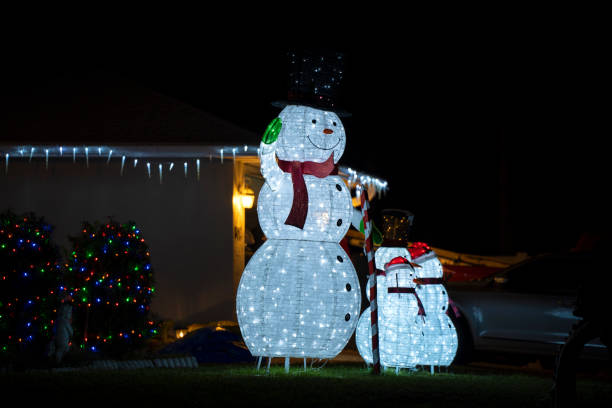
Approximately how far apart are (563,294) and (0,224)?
788 cm

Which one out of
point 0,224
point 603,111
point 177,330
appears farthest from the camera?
point 603,111

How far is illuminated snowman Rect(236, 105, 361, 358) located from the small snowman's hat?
0.11 metres

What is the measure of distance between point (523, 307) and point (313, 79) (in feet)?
17.7

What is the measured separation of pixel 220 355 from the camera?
12438mm

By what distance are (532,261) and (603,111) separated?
72.3ft

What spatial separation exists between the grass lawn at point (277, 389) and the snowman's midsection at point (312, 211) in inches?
59.0

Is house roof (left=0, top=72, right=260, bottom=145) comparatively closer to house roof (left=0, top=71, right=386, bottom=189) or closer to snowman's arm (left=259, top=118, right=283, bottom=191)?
house roof (left=0, top=71, right=386, bottom=189)

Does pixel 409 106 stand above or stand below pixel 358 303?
above

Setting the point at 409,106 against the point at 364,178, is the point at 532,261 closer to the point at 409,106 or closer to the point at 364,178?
the point at 364,178

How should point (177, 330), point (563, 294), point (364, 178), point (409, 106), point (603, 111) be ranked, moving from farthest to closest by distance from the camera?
point (409, 106) → point (603, 111) → point (364, 178) → point (177, 330) → point (563, 294)

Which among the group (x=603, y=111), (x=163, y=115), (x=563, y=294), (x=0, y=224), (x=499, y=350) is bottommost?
(x=499, y=350)

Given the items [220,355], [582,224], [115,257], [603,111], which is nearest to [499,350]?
[220,355]

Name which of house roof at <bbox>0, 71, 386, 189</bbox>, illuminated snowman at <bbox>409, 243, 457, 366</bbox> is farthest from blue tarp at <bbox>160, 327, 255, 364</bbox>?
house roof at <bbox>0, 71, 386, 189</bbox>

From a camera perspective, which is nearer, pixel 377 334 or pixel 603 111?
pixel 377 334
